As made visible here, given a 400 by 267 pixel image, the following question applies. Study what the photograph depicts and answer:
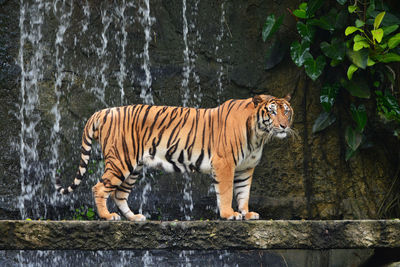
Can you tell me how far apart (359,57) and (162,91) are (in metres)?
2.32

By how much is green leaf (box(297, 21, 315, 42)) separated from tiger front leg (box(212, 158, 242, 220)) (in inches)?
99.6

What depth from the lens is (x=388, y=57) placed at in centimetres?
626

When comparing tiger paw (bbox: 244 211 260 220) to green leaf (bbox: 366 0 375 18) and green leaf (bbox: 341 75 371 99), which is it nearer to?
green leaf (bbox: 341 75 371 99)

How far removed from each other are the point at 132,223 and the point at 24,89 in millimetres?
3540

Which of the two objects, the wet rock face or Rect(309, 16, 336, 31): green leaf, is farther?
the wet rock face

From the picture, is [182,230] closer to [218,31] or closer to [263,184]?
[263,184]

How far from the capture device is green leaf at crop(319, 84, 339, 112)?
6453 mm

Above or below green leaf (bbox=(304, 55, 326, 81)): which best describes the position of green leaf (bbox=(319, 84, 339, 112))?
below

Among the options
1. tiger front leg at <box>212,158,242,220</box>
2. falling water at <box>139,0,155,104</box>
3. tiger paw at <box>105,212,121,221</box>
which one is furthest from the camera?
falling water at <box>139,0,155,104</box>

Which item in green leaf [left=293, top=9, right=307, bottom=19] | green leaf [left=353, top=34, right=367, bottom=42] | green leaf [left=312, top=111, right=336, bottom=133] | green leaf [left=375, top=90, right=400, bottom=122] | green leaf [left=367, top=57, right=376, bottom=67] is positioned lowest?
green leaf [left=312, top=111, right=336, bottom=133]

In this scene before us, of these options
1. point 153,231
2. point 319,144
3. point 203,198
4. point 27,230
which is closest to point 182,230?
point 153,231

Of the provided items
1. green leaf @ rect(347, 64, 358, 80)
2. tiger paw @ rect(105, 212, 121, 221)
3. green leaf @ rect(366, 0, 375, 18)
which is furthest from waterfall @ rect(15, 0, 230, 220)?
tiger paw @ rect(105, 212, 121, 221)

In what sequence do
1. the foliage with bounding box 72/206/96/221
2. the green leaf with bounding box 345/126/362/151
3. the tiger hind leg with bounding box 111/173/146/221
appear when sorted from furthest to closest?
the foliage with bounding box 72/206/96/221 → the green leaf with bounding box 345/126/362/151 → the tiger hind leg with bounding box 111/173/146/221

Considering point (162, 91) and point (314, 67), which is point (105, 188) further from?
point (314, 67)
